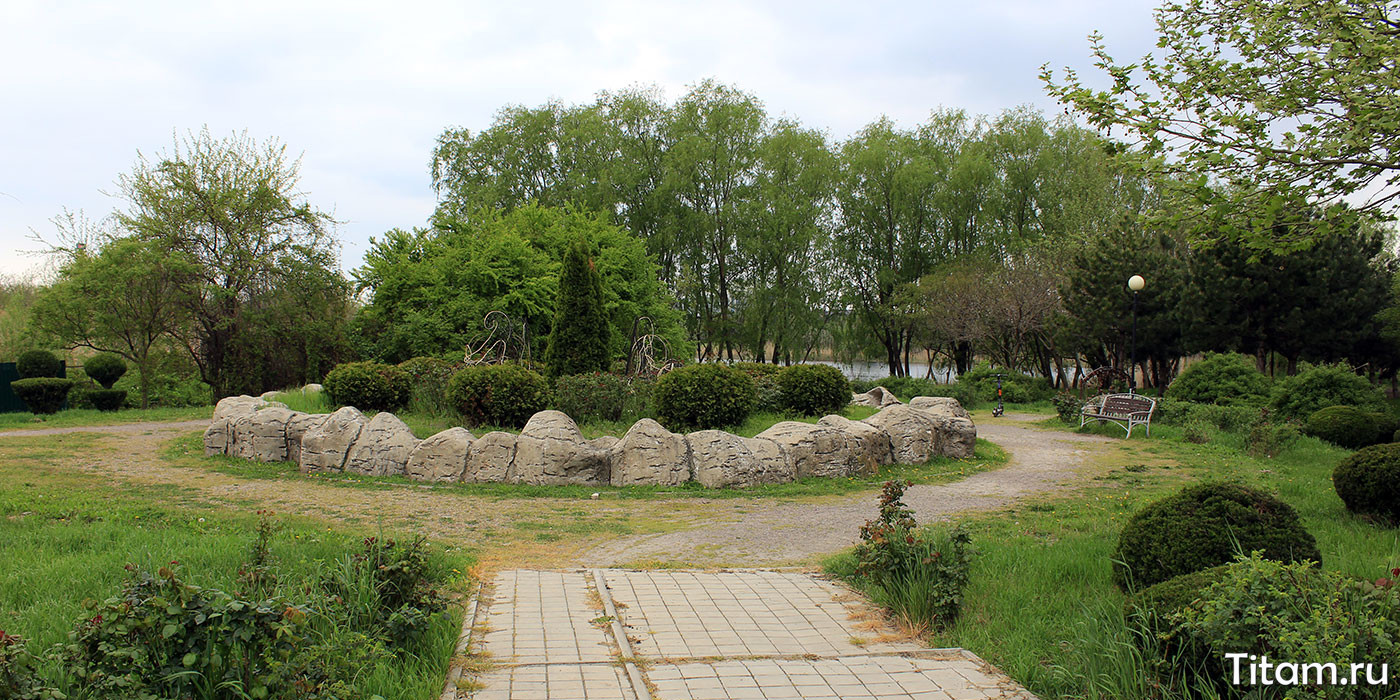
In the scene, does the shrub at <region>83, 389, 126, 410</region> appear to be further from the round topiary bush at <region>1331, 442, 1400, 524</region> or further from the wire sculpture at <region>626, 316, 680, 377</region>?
the round topiary bush at <region>1331, 442, 1400, 524</region>

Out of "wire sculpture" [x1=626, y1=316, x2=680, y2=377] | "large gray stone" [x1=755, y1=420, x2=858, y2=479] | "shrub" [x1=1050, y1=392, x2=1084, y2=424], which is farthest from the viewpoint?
"shrub" [x1=1050, y1=392, x2=1084, y2=424]

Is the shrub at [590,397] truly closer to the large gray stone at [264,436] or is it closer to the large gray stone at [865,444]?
the large gray stone at [865,444]

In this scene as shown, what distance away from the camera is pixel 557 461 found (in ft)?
32.1

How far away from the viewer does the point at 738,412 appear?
1234 cm

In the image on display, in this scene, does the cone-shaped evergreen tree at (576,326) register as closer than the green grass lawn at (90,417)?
Yes

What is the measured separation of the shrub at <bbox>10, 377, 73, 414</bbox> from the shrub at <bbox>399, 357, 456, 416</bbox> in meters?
9.83

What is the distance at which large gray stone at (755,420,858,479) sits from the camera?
10336 millimetres

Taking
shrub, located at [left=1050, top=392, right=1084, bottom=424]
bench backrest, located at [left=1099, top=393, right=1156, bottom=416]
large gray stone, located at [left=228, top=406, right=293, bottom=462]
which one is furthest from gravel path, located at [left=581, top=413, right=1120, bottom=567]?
large gray stone, located at [left=228, top=406, right=293, bottom=462]

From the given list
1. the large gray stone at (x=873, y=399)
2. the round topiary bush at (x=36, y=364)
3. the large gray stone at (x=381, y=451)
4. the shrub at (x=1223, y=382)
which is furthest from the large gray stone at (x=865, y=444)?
the round topiary bush at (x=36, y=364)

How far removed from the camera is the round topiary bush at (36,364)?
20156 millimetres

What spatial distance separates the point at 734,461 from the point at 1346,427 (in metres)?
11.0

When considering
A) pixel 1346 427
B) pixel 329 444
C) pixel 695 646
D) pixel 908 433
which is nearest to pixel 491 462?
pixel 329 444

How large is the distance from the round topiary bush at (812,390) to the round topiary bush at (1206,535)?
31.4 ft

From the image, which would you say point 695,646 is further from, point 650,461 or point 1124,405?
point 1124,405
